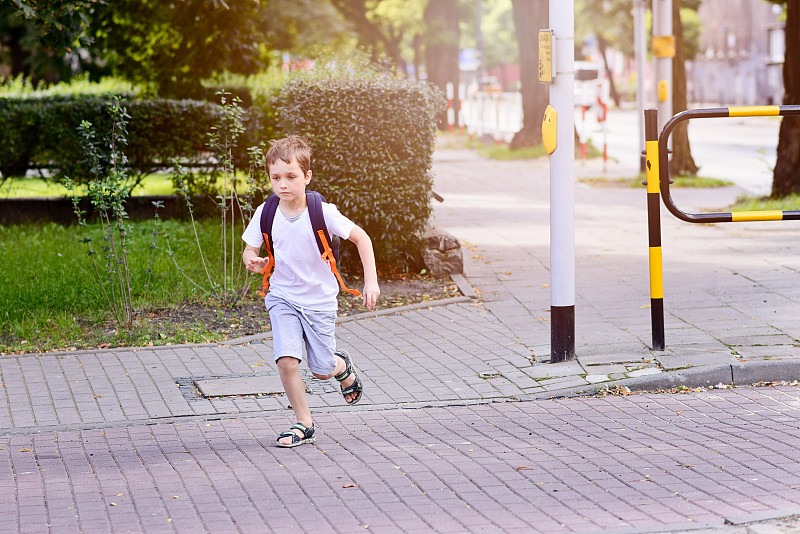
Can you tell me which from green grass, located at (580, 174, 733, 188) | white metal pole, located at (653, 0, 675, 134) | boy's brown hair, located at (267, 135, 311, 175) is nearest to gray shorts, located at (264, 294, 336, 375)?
boy's brown hair, located at (267, 135, 311, 175)

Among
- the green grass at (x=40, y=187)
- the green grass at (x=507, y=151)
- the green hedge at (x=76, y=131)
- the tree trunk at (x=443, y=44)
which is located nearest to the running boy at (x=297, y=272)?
the green hedge at (x=76, y=131)

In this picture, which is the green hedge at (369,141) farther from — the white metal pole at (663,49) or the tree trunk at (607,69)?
the tree trunk at (607,69)

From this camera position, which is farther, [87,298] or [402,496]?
[87,298]

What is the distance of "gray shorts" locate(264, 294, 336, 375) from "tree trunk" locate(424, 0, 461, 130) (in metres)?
32.1

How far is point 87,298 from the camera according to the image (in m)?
9.16

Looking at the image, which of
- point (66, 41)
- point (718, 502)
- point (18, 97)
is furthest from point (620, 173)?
point (718, 502)

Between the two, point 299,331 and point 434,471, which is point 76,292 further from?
point 434,471

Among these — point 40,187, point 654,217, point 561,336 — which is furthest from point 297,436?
point 40,187

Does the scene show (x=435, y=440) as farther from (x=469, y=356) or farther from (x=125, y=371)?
(x=125, y=371)

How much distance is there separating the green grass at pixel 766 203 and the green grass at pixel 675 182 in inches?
106

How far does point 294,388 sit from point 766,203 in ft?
34.9

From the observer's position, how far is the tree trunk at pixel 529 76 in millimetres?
27234

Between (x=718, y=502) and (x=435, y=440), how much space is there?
61.8 inches

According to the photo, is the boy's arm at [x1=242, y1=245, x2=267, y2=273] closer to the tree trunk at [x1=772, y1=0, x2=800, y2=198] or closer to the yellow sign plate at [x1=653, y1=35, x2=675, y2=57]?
the tree trunk at [x1=772, y1=0, x2=800, y2=198]
